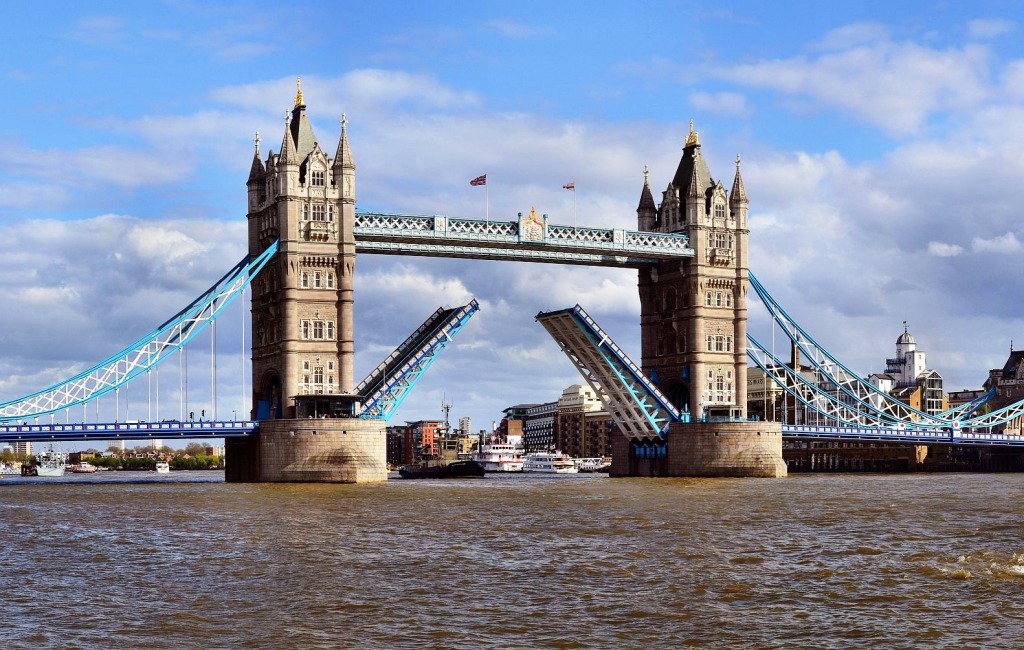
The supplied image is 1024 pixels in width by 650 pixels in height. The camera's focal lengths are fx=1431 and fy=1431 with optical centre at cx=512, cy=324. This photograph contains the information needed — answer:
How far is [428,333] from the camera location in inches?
3686

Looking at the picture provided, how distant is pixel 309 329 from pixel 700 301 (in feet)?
98.8

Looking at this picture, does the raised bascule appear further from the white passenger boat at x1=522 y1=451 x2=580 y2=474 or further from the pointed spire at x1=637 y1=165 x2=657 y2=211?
the white passenger boat at x1=522 y1=451 x2=580 y2=474

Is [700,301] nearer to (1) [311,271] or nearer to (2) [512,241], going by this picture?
(2) [512,241]

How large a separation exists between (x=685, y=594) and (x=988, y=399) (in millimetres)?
128399

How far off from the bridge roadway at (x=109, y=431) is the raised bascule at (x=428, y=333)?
0.12 metres

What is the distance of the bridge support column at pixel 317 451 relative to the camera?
83938 mm

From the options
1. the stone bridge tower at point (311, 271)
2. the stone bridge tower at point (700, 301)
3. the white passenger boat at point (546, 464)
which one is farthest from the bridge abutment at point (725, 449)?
the white passenger boat at point (546, 464)

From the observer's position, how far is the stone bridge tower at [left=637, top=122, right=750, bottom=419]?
103m

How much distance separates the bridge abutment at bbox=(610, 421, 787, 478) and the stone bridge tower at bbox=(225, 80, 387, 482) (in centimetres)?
2286

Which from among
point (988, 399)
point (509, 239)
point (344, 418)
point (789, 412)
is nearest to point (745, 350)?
point (509, 239)

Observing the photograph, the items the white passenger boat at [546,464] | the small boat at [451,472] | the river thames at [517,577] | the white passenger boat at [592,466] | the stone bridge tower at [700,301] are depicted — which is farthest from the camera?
the white passenger boat at [592,466]

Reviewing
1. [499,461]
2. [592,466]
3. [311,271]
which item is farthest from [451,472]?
[311,271]

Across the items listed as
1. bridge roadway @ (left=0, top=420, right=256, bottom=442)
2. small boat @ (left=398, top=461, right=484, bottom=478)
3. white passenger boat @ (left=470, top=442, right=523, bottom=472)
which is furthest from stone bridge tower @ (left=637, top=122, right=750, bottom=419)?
white passenger boat @ (left=470, top=442, right=523, bottom=472)

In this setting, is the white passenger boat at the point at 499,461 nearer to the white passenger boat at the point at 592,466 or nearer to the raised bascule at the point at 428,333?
the white passenger boat at the point at 592,466
